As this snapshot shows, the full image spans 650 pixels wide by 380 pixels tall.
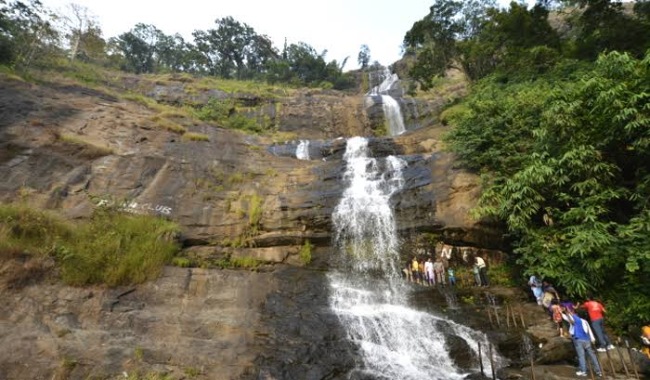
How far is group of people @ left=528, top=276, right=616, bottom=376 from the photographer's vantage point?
8.43 metres

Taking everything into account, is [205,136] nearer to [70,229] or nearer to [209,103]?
[70,229]

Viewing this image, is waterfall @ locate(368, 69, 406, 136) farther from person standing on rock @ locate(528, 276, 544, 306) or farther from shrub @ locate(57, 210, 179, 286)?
shrub @ locate(57, 210, 179, 286)

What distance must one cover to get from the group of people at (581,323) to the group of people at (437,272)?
224 centimetres

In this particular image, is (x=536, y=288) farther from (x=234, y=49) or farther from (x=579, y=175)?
(x=234, y=49)

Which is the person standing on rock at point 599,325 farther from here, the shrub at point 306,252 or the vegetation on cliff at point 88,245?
the vegetation on cliff at point 88,245

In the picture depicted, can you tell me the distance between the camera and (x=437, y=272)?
13.5 m

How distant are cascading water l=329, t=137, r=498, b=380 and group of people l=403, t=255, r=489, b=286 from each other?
0.59m

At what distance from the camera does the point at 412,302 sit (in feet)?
38.6

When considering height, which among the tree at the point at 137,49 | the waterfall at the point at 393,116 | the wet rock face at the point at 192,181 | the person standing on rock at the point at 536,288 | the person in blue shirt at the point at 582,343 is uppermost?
the tree at the point at 137,49

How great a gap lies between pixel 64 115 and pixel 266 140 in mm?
11017

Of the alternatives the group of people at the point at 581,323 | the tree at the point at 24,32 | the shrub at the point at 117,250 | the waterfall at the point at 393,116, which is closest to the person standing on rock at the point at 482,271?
the group of people at the point at 581,323

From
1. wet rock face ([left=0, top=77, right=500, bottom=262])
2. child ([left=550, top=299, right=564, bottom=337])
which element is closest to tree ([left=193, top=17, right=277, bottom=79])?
wet rock face ([left=0, top=77, right=500, bottom=262])

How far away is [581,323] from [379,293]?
→ 555 cm

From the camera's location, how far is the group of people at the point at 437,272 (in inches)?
521
